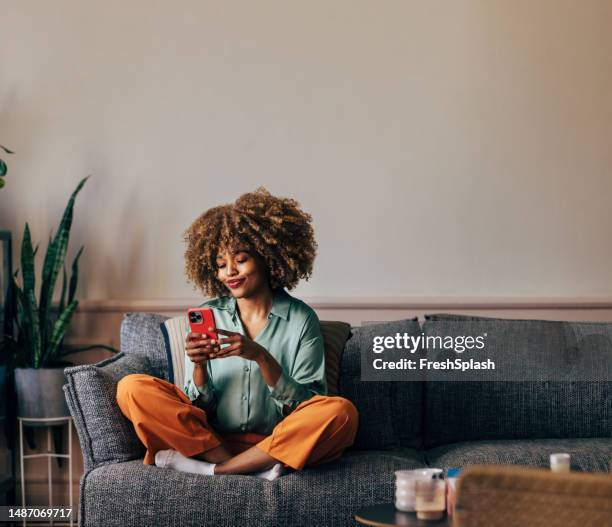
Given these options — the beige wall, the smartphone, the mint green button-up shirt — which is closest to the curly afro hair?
the mint green button-up shirt

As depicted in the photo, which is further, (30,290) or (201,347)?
(30,290)

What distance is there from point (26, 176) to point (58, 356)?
78 centimetres

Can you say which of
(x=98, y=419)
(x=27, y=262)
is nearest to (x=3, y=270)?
(x=27, y=262)

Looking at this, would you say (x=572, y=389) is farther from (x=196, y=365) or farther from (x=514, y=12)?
(x=514, y=12)

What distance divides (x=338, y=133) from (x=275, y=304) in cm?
105

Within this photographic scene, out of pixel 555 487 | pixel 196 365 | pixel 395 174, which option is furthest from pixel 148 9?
pixel 555 487

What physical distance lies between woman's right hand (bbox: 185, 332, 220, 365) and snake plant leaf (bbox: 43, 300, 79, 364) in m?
1.01

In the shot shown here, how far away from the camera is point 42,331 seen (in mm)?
3322

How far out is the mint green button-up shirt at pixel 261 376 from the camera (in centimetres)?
260

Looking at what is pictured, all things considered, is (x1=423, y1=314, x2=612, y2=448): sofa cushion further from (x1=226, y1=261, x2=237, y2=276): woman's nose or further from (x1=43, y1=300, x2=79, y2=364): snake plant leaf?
(x1=43, y1=300, x2=79, y2=364): snake plant leaf

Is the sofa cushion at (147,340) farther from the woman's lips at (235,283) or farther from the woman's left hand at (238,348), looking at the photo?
the woman's left hand at (238,348)

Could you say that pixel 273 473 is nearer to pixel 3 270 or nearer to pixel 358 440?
pixel 358 440

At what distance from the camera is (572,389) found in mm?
2971

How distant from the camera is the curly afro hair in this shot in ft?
8.91
